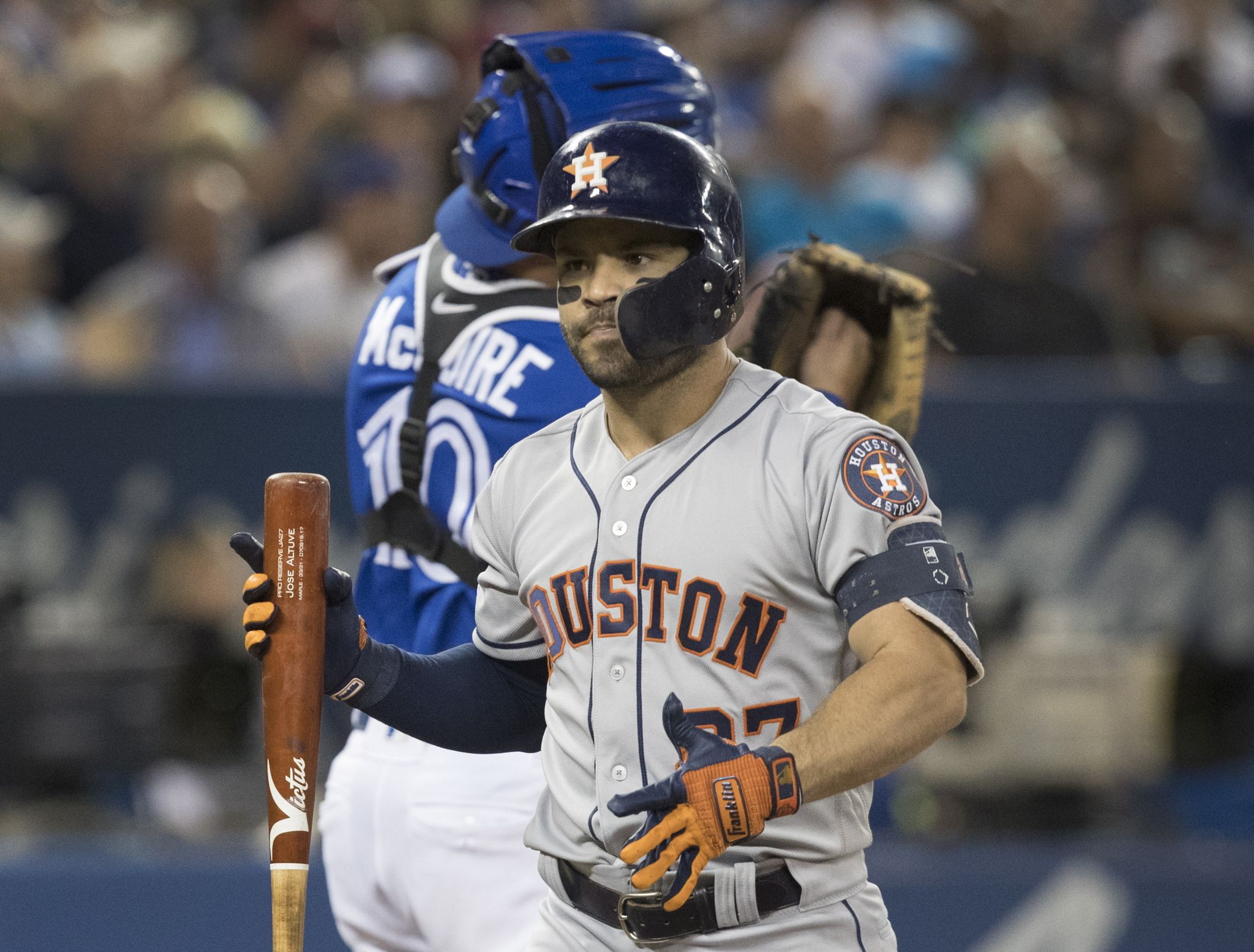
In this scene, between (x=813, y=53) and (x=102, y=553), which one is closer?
(x=102, y=553)

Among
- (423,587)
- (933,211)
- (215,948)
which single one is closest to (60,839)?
(215,948)

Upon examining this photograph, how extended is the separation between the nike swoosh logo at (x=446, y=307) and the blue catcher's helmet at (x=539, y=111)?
3.4 inches

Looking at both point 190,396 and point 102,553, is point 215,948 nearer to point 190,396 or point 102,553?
point 102,553

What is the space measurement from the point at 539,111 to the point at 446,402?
588 millimetres

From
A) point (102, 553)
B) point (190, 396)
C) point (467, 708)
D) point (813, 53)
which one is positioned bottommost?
point (467, 708)

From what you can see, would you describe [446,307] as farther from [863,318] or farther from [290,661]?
[290,661]

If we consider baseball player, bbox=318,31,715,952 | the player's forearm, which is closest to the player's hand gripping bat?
baseball player, bbox=318,31,715,952

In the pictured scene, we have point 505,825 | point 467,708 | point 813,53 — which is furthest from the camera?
point 813,53

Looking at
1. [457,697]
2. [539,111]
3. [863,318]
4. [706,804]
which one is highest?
[539,111]

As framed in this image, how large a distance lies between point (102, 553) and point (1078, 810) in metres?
3.38

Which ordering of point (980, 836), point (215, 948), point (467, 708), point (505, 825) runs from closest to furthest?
point (467, 708) < point (505, 825) < point (215, 948) < point (980, 836)

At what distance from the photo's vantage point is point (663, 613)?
2320 millimetres

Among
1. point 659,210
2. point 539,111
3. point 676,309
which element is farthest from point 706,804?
point 539,111

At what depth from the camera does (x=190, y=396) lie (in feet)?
18.9
